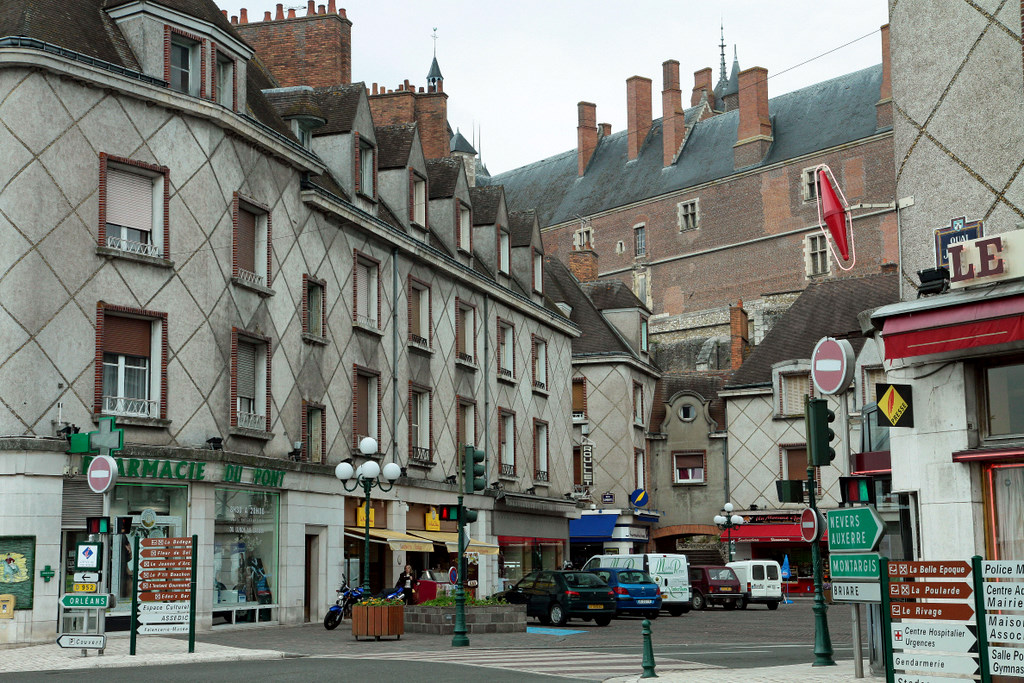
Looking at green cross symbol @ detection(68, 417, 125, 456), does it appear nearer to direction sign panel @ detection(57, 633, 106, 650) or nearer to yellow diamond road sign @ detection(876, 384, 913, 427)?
direction sign panel @ detection(57, 633, 106, 650)

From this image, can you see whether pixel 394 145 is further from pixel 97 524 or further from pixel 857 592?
pixel 857 592

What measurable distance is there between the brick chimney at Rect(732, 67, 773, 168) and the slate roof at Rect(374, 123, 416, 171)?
39572 millimetres

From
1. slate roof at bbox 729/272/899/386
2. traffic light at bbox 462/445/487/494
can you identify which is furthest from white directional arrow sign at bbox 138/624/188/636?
slate roof at bbox 729/272/899/386

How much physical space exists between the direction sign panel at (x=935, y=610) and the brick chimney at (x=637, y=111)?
68.4m

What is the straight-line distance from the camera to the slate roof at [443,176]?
33.8 m

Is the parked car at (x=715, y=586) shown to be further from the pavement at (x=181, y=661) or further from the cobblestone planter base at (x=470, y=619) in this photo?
the pavement at (x=181, y=661)

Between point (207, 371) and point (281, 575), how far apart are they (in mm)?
4641

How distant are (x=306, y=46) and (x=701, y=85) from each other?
2228 inches

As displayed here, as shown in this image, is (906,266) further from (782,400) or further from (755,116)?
(755,116)

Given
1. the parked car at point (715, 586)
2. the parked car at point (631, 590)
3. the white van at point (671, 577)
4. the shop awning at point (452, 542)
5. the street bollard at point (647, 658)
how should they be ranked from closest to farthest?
the street bollard at point (647, 658) → the parked car at point (631, 590) → the shop awning at point (452, 542) → the white van at point (671, 577) → the parked car at point (715, 586)

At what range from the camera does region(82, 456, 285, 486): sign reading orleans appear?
21203 mm

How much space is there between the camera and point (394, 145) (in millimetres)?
31344

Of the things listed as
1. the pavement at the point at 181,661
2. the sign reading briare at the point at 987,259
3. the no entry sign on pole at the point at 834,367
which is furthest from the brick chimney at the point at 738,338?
the sign reading briare at the point at 987,259

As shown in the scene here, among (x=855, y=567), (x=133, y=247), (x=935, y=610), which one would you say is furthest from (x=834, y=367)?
(x=133, y=247)
